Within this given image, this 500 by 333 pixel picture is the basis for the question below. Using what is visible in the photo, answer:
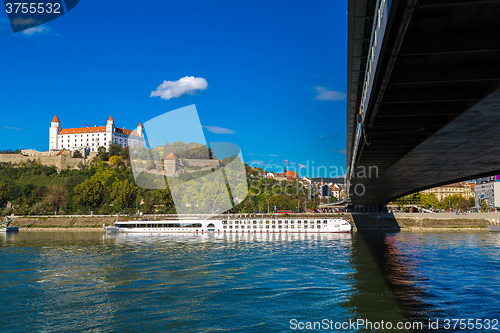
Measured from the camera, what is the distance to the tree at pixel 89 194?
62.8 m

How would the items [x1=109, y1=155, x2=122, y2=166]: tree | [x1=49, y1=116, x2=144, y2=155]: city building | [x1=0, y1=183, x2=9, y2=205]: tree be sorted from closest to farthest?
1. [x1=0, y1=183, x2=9, y2=205]: tree
2. [x1=109, y1=155, x2=122, y2=166]: tree
3. [x1=49, y1=116, x2=144, y2=155]: city building

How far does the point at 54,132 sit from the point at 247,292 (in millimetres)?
110534

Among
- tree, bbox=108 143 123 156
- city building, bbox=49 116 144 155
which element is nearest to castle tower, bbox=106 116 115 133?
city building, bbox=49 116 144 155

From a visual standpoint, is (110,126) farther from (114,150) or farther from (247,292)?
(247,292)

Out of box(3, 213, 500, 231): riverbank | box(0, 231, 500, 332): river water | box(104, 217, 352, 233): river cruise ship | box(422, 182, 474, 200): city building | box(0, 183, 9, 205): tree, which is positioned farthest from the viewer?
box(422, 182, 474, 200): city building

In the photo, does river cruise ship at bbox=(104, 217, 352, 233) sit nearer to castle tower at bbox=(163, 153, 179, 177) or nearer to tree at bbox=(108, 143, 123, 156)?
castle tower at bbox=(163, 153, 179, 177)

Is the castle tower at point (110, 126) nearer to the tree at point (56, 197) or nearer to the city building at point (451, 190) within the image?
the tree at point (56, 197)

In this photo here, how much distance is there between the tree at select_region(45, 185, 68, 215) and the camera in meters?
64.1

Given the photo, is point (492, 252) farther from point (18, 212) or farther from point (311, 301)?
point (18, 212)

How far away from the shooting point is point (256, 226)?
42281 mm

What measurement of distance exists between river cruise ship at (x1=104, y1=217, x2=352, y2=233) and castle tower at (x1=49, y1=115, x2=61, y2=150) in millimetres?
75516

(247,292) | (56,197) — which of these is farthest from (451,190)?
(247,292)

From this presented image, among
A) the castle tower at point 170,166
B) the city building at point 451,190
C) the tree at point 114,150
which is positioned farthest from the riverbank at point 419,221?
the city building at point 451,190

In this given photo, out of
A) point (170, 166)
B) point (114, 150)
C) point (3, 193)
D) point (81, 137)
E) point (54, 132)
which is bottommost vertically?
point (3, 193)
